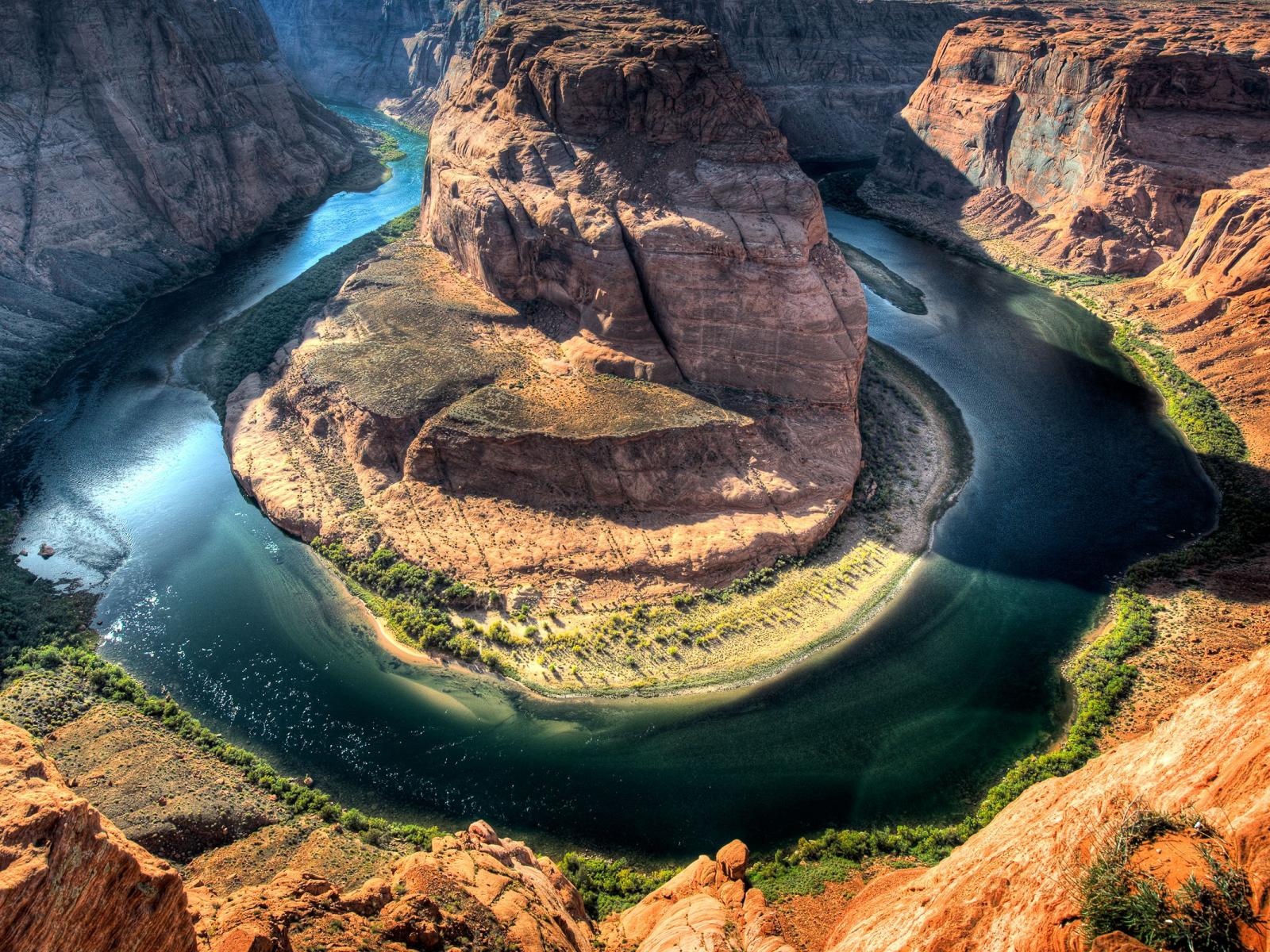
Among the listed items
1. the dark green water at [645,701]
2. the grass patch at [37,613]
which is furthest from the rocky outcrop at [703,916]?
the grass patch at [37,613]

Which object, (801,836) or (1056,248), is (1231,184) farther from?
(801,836)

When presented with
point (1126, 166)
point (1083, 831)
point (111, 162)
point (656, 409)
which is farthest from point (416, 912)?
point (111, 162)

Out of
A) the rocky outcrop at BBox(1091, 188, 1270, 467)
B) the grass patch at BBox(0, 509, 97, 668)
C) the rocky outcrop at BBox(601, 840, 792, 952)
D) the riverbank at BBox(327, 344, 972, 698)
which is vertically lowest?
the grass patch at BBox(0, 509, 97, 668)

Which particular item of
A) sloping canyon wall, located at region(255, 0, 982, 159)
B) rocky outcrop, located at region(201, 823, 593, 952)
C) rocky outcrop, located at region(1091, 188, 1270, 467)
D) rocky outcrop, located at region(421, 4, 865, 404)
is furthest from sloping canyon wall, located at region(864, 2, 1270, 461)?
rocky outcrop, located at region(201, 823, 593, 952)

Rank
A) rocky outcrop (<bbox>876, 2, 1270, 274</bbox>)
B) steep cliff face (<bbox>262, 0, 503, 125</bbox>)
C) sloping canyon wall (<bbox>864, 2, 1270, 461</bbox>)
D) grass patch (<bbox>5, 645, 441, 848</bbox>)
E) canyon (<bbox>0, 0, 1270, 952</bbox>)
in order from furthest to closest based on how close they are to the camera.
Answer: steep cliff face (<bbox>262, 0, 503, 125</bbox>)
rocky outcrop (<bbox>876, 2, 1270, 274</bbox>)
sloping canyon wall (<bbox>864, 2, 1270, 461</bbox>)
grass patch (<bbox>5, 645, 441, 848</bbox>)
canyon (<bbox>0, 0, 1270, 952</bbox>)

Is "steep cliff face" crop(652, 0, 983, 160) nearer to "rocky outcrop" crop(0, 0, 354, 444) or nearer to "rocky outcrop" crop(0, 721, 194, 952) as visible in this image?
"rocky outcrop" crop(0, 0, 354, 444)

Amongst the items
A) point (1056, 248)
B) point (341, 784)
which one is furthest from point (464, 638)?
point (1056, 248)
